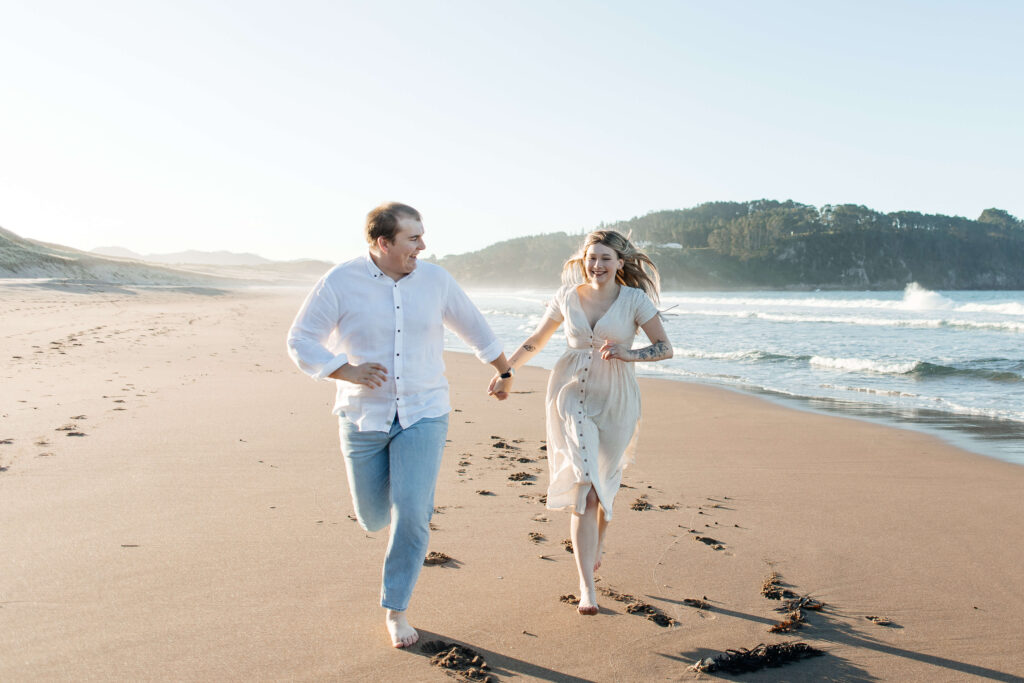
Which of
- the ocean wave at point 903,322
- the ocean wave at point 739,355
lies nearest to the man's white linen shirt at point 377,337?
the ocean wave at point 739,355

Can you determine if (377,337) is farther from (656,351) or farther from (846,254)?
(846,254)

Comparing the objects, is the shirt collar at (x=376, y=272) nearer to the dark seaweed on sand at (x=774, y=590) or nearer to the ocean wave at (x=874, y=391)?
the dark seaweed on sand at (x=774, y=590)

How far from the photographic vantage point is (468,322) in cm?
347

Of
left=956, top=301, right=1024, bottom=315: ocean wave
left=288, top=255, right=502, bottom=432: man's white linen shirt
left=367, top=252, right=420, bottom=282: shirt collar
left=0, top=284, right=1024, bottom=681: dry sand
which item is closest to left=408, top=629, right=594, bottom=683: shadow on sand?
left=0, top=284, right=1024, bottom=681: dry sand

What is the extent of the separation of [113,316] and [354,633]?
72.1 ft

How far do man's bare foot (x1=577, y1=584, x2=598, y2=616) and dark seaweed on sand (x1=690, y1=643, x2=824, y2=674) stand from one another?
0.59 metres

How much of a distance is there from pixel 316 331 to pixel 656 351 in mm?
1764

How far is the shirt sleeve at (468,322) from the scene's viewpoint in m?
3.41

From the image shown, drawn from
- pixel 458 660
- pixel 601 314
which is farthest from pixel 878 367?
pixel 458 660

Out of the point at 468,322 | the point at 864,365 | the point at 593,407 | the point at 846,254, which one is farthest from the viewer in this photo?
the point at 846,254

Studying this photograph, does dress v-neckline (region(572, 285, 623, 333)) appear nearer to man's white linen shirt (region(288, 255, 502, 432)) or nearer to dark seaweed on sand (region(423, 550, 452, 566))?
man's white linen shirt (region(288, 255, 502, 432))

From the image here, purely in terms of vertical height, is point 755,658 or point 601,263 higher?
point 601,263

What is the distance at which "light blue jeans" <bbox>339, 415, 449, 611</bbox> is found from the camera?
3.14 meters

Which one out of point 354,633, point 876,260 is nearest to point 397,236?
point 354,633
